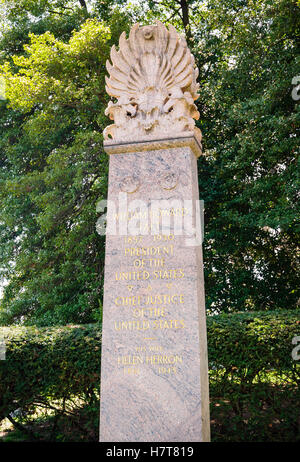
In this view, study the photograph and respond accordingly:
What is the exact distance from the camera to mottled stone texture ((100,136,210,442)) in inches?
162

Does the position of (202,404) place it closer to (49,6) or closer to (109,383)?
(109,383)

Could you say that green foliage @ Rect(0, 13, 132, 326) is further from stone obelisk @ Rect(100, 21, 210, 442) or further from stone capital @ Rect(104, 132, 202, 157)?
stone capital @ Rect(104, 132, 202, 157)

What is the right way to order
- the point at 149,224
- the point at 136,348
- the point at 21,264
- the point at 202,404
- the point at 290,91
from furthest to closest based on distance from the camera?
the point at 21,264
the point at 290,91
the point at 149,224
the point at 136,348
the point at 202,404

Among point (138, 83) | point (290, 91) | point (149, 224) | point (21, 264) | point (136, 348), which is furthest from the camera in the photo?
point (21, 264)

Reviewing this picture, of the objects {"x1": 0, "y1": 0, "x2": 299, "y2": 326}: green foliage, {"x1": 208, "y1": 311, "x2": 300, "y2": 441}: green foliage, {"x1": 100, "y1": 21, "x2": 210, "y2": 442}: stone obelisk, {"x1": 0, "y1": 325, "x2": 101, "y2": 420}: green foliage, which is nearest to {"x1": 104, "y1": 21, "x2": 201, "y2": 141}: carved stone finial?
{"x1": 100, "y1": 21, "x2": 210, "y2": 442}: stone obelisk

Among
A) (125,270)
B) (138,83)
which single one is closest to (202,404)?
(125,270)

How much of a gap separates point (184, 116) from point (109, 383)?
312 centimetres

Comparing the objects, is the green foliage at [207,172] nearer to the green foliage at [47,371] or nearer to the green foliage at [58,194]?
the green foliage at [58,194]

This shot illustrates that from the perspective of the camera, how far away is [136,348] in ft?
14.3

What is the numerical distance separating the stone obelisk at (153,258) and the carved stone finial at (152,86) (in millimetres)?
13

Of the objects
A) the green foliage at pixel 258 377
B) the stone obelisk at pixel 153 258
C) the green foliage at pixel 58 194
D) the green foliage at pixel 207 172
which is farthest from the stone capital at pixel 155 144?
the green foliage at pixel 58 194

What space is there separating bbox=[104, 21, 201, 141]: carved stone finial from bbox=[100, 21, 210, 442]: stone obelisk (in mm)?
13

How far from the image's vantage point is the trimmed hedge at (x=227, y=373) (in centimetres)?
577
